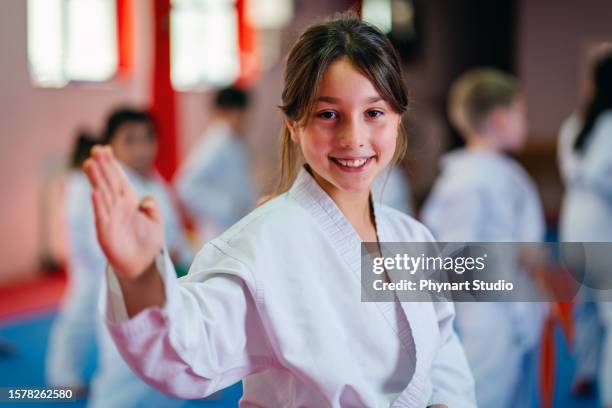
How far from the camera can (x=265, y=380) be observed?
122 cm

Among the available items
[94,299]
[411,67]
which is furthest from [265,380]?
[411,67]

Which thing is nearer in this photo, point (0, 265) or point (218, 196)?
point (218, 196)

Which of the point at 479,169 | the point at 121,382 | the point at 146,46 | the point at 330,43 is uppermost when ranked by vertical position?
the point at 146,46

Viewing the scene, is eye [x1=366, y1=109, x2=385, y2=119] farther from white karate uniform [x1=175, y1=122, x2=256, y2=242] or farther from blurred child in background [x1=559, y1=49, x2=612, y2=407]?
white karate uniform [x1=175, y1=122, x2=256, y2=242]

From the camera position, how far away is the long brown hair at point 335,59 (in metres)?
1.20

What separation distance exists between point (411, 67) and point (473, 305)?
269 inches

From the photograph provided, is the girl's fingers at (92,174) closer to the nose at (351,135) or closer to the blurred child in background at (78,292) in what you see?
the nose at (351,135)

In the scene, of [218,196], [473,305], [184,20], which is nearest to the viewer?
[473,305]

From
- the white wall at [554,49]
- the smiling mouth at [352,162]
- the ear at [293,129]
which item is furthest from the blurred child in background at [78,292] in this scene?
the white wall at [554,49]

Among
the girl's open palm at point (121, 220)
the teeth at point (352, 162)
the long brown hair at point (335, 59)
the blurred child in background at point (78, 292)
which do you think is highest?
the long brown hair at point (335, 59)

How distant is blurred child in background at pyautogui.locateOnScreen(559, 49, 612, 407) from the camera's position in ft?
10.5

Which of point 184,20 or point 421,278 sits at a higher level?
point 184,20

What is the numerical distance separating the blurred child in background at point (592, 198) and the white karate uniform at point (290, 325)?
6.64 feet

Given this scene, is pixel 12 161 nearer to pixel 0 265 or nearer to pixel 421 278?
pixel 0 265
